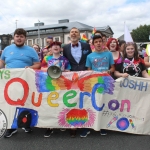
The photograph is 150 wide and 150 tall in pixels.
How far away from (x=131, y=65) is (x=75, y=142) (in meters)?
1.68

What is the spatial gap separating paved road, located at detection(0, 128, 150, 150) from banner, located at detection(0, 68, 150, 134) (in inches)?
6.8

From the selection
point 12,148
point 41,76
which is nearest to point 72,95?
point 41,76

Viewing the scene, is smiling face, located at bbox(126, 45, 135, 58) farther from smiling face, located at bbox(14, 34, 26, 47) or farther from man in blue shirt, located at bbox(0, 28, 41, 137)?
smiling face, located at bbox(14, 34, 26, 47)

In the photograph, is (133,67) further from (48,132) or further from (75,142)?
(48,132)

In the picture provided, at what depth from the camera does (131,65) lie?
4438 millimetres

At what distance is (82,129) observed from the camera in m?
4.42

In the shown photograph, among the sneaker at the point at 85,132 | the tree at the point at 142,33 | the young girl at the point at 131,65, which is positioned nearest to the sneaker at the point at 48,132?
the sneaker at the point at 85,132

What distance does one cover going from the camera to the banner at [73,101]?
4.29 metres

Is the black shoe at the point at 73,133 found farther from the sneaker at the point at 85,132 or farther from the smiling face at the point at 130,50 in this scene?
the smiling face at the point at 130,50

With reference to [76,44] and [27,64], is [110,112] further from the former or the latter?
[27,64]

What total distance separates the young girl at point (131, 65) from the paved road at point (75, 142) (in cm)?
109

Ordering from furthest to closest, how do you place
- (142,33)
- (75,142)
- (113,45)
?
(142,33) → (113,45) → (75,142)

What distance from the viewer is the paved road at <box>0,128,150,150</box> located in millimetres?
3801

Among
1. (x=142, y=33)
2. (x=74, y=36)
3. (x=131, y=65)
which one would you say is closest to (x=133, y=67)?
(x=131, y=65)
